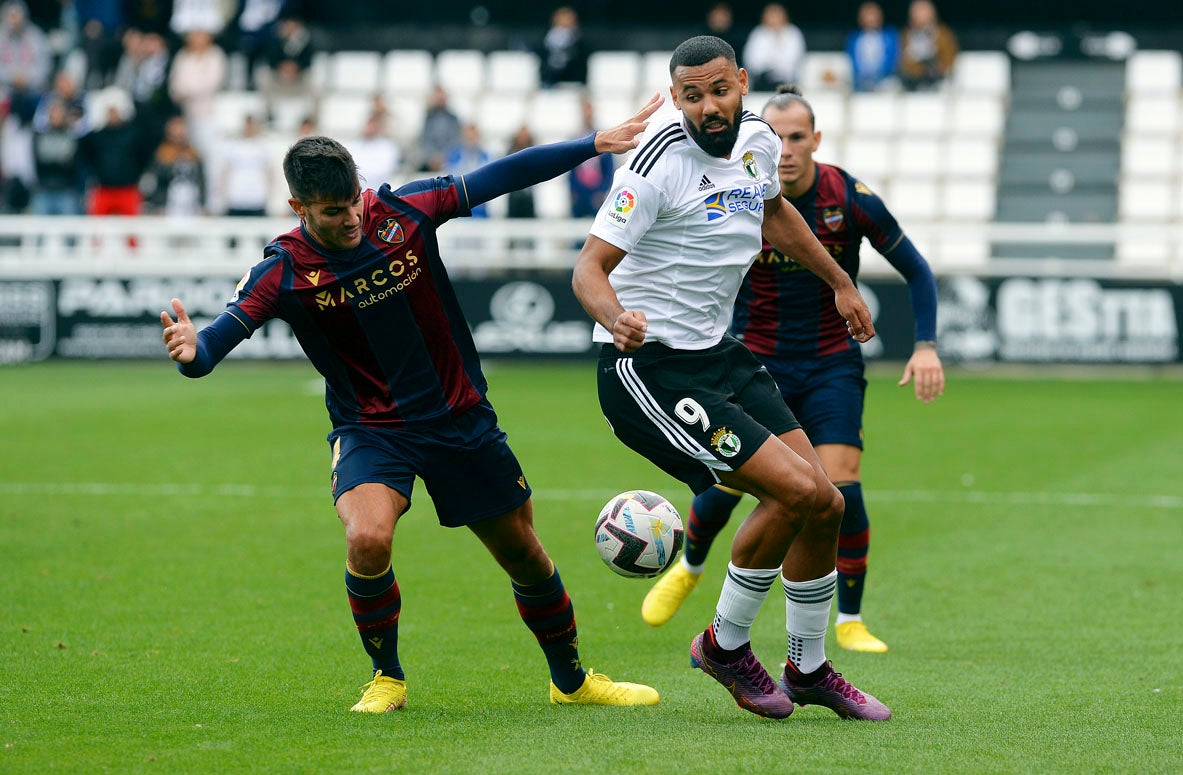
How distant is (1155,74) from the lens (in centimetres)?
2323

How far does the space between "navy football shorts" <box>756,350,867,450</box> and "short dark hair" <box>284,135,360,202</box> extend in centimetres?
282

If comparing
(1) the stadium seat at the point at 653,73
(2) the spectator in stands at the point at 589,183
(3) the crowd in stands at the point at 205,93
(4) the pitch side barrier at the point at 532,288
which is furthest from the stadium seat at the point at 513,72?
(4) the pitch side barrier at the point at 532,288

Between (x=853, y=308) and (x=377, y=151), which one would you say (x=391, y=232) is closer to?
(x=853, y=308)

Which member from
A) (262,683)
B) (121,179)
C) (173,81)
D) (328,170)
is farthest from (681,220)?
(173,81)

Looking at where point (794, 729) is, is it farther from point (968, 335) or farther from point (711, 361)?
point (968, 335)

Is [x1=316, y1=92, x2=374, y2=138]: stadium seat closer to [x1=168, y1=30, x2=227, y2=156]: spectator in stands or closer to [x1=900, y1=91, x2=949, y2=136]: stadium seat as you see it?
[x1=168, y1=30, x2=227, y2=156]: spectator in stands

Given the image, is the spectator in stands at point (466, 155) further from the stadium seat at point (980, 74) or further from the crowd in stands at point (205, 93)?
the stadium seat at point (980, 74)

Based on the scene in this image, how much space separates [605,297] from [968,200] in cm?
1835

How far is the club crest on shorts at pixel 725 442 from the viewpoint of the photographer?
5.67 m

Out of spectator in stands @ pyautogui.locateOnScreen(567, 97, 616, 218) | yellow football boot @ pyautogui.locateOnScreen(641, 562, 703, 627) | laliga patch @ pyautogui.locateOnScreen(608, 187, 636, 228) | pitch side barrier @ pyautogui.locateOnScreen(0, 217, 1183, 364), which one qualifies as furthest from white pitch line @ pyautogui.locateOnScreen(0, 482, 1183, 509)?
spectator in stands @ pyautogui.locateOnScreen(567, 97, 616, 218)

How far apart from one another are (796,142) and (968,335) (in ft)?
38.2

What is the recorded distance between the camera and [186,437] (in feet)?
46.7

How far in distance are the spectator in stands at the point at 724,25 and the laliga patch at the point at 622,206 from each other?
1610 cm

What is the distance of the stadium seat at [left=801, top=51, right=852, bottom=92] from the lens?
77.6ft
